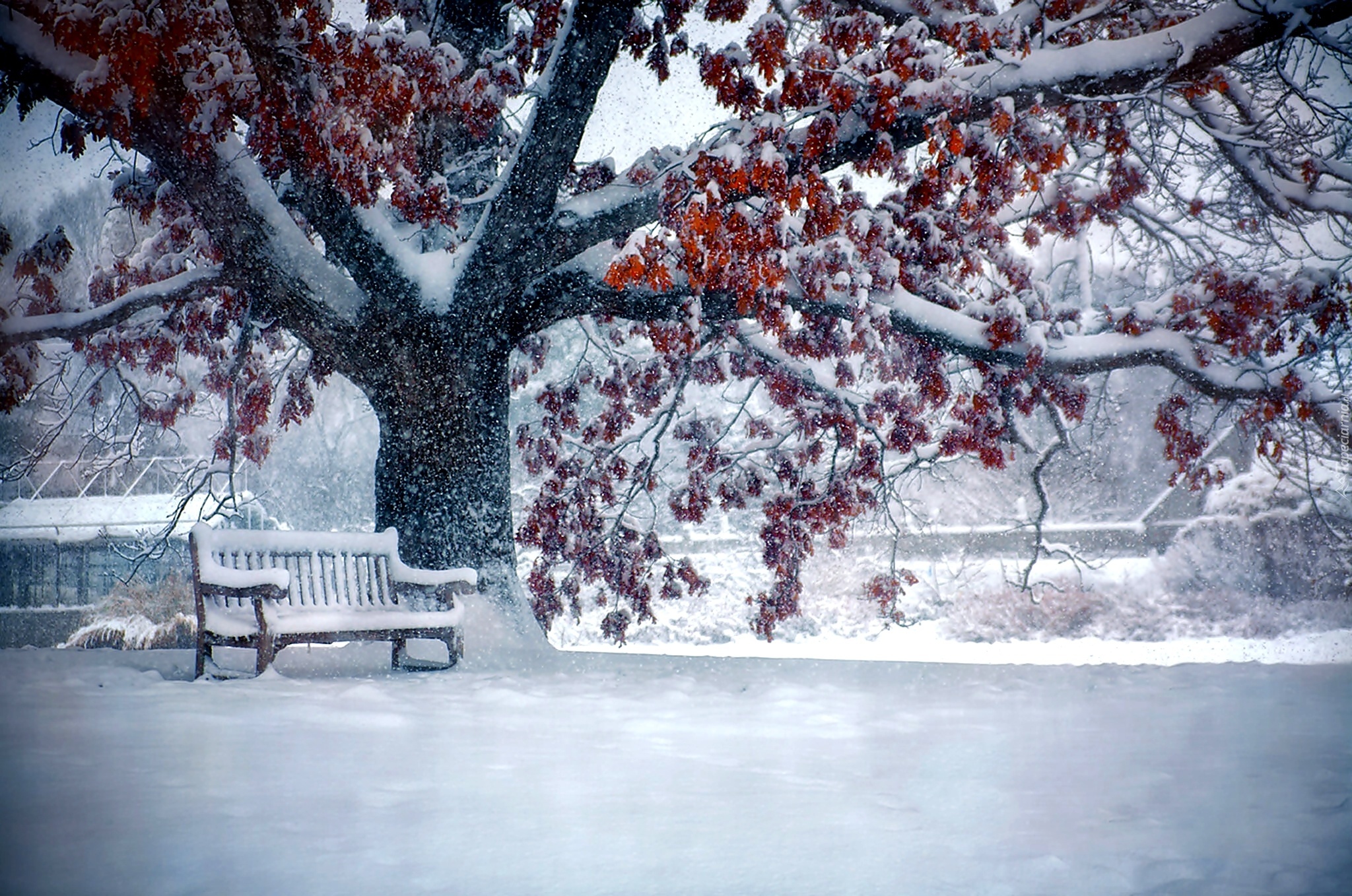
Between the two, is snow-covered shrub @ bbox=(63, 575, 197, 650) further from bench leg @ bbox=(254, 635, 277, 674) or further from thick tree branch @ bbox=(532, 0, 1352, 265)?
thick tree branch @ bbox=(532, 0, 1352, 265)

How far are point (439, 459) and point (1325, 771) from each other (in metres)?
5.56

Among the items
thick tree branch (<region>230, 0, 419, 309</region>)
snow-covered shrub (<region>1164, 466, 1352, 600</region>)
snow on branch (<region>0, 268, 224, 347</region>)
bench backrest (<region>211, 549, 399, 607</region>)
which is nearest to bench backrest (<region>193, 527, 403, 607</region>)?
bench backrest (<region>211, 549, 399, 607</region>)

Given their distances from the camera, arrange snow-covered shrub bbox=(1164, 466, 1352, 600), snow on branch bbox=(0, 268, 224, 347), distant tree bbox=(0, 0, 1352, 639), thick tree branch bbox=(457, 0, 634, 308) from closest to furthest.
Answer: distant tree bbox=(0, 0, 1352, 639)
thick tree branch bbox=(457, 0, 634, 308)
snow on branch bbox=(0, 268, 224, 347)
snow-covered shrub bbox=(1164, 466, 1352, 600)

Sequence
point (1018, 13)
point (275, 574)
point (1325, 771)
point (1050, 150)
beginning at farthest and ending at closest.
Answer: point (275, 574) → point (1018, 13) → point (1050, 150) → point (1325, 771)

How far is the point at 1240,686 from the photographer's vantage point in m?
5.32

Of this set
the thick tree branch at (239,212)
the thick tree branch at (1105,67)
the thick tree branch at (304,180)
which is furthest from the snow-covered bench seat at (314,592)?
the thick tree branch at (1105,67)

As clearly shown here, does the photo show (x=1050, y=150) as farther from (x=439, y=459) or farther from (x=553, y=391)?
(x=553, y=391)

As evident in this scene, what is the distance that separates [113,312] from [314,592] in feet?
8.97

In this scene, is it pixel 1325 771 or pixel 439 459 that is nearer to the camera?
pixel 1325 771

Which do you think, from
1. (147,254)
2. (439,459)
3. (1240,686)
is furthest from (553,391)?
(1240,686)

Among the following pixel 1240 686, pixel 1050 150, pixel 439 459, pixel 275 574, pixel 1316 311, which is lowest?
pixel 1240 686

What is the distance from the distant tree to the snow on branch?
0.08 feet

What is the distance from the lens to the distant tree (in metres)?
5.20

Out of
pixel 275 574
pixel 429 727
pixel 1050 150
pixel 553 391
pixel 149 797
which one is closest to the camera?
pixel 149 797
